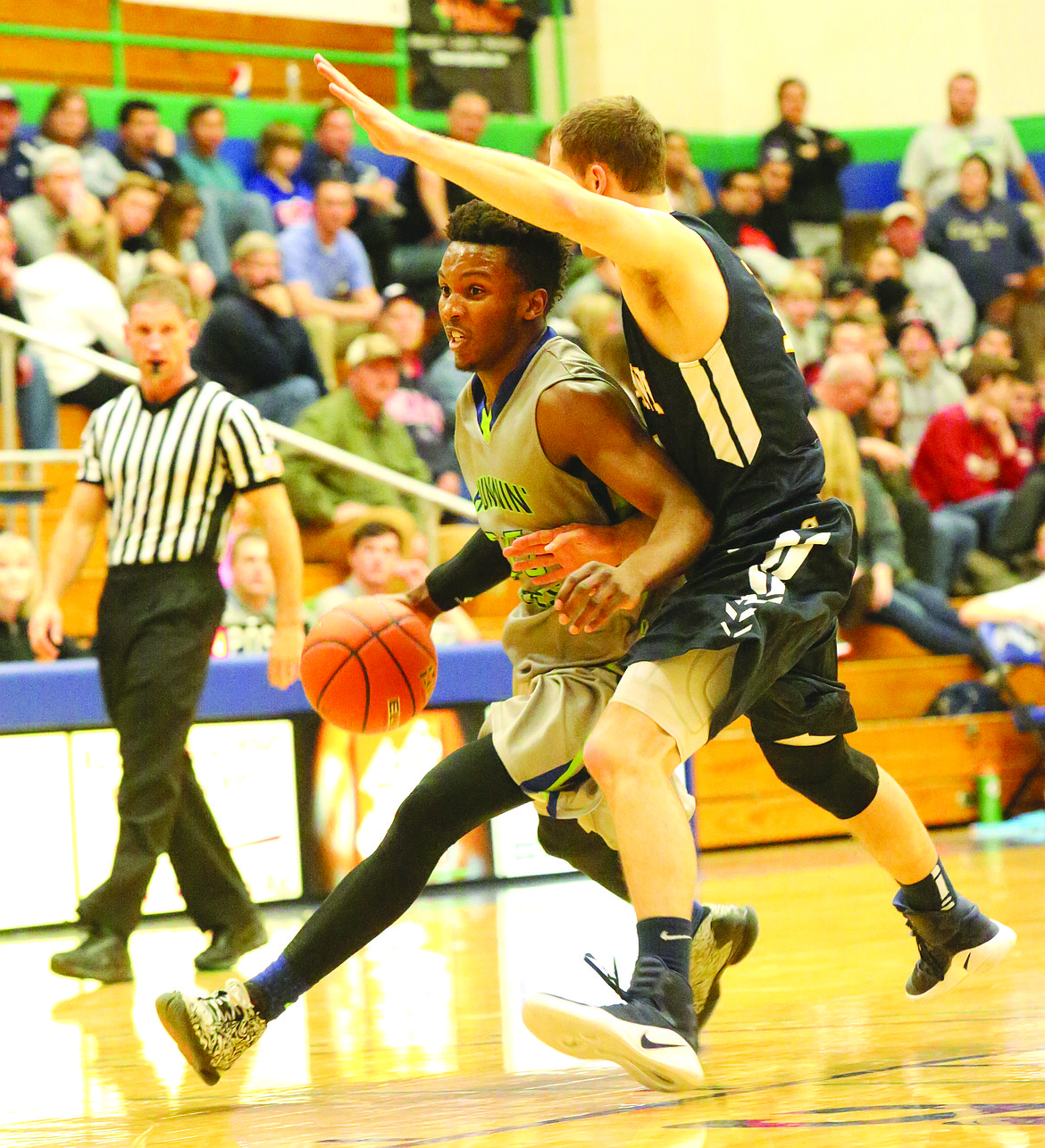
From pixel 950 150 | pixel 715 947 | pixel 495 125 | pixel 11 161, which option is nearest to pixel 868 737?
pixel 715 947

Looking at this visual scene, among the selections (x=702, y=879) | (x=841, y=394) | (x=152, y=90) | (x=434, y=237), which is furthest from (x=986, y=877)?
(x=152, y=90)

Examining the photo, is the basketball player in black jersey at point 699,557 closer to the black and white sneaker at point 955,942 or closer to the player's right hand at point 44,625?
the black and white sneaker at point 955,942

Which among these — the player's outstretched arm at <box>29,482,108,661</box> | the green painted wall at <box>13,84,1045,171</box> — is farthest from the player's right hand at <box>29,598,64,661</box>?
the green painted wall at <box>13,84,1045,171</box>

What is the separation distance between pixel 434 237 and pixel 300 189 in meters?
0.85

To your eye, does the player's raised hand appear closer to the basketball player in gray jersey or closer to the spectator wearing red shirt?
the basketball player in gray jersey

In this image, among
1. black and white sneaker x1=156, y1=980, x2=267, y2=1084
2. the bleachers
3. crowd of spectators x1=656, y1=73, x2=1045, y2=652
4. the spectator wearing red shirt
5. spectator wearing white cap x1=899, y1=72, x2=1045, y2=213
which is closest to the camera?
black and white sneaker x1=156, y1=980, x2=267, y2=1084

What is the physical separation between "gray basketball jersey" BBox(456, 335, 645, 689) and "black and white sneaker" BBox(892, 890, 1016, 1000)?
32.4 inches

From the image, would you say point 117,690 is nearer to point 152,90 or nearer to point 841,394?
point 841,394

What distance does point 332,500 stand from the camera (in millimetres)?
7293

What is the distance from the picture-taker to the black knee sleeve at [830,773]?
296 cm

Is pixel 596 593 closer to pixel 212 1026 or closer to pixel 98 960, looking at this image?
pixel 212 1026

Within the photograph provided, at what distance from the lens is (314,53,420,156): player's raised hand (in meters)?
2.37

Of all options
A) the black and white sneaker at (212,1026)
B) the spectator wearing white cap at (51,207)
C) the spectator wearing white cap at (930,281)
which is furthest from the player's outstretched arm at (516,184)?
the spectator wearing white cap at (930,281)

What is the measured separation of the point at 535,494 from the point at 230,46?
991 cm
